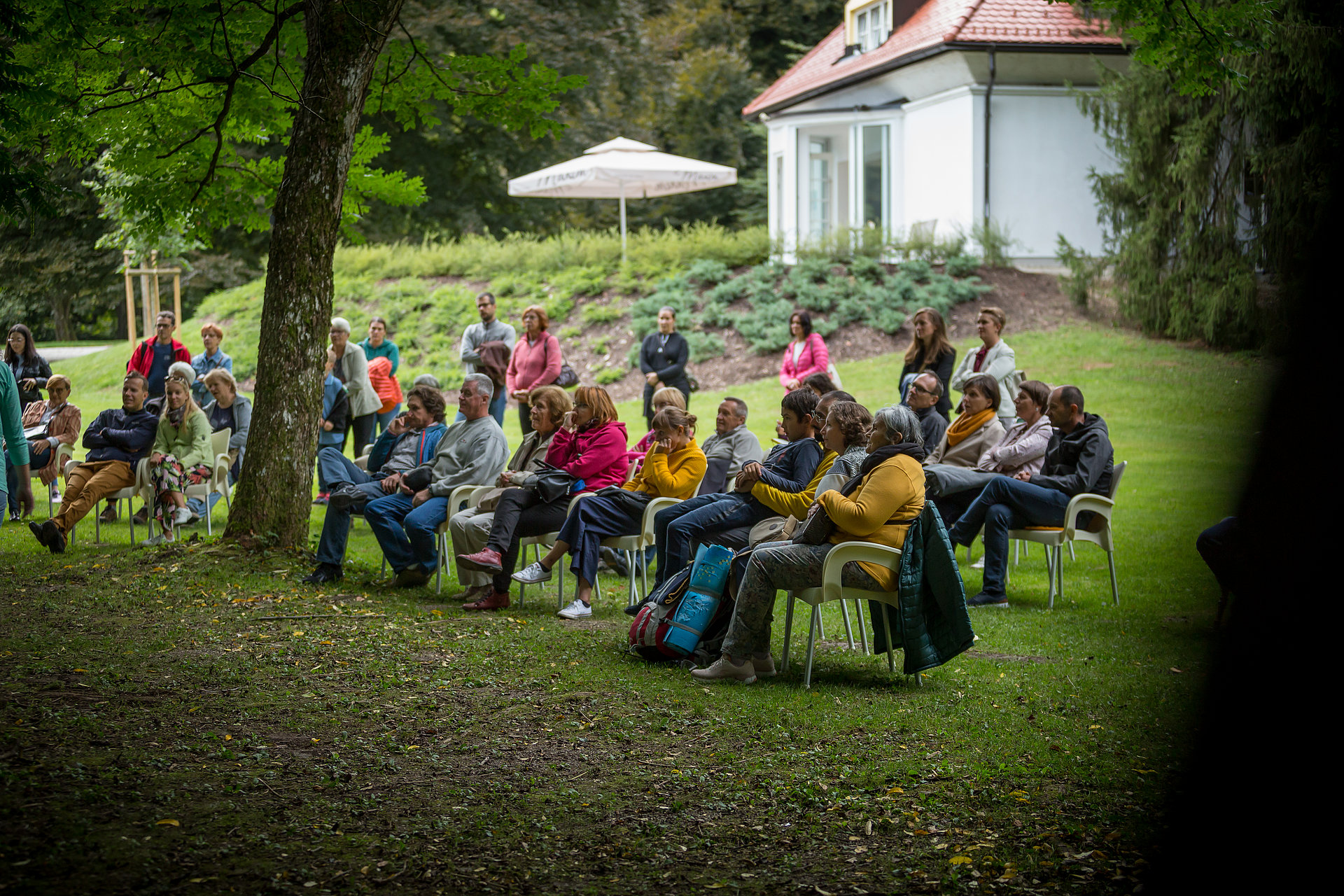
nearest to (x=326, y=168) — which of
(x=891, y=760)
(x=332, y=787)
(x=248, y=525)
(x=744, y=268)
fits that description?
(x=248, y=525)

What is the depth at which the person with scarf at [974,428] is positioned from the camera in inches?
350

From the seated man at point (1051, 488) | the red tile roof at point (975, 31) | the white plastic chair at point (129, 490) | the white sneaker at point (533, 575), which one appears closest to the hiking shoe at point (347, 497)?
the white sneaker at point (533, 575)

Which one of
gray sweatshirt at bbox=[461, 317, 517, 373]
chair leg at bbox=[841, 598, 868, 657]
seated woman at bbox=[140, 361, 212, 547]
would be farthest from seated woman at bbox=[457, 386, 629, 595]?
gray sweatshirt at bbox=[461, 317, 517, 373]

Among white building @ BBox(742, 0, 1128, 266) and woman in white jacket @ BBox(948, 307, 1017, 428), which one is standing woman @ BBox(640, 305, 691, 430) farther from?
white building @ BBox(742, 0, 1128, 266)

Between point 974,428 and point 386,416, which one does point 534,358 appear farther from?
point 974,428

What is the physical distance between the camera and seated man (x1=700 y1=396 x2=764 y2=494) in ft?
26.7

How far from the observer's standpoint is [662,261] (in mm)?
22859

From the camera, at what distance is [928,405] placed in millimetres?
9125

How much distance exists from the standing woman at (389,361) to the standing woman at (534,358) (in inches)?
52.5

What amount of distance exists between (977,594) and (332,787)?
5168 mm

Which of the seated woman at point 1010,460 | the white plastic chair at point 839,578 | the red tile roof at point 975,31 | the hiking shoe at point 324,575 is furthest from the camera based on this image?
the red tile roof at point 975,31

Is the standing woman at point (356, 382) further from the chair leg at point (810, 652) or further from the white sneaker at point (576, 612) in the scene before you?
the chair leg at point (810, 652)

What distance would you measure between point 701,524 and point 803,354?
228 inches

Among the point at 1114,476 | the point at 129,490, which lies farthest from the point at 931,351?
the point at 129,490
